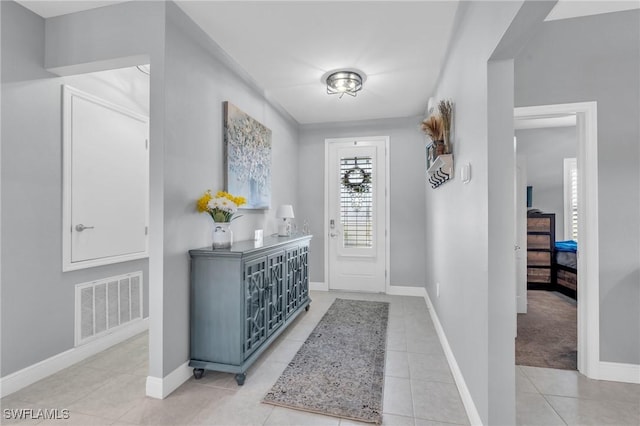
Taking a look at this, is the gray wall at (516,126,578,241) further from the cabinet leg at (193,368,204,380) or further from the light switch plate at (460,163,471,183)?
the cabinet leg at (193,368,204,380)

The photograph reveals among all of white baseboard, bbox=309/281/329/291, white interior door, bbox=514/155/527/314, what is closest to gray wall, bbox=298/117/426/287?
white baseboard, bbox=309/281/329/291

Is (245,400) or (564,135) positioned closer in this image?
(245,400)

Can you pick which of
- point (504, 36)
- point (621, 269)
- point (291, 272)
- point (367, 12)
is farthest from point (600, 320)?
point (367, 12)

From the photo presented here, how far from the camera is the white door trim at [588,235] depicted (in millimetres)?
2285

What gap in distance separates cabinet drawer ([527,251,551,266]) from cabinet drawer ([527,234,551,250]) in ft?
0.31

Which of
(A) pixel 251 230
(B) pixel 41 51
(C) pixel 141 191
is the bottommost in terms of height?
(A) pixel 251 230

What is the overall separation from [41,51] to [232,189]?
1.68 meters

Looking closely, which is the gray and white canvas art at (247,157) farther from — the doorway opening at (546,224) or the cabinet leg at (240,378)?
the doorway opening at (546,224)

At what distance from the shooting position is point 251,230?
336cm

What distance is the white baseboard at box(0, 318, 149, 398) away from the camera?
2045mm

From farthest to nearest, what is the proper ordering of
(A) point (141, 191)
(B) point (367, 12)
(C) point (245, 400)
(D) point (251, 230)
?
1. (D) point (251, 230)
2. (A) point (141, 191)
3. (B) point (367, 12)
4. (C) point (245, 400)

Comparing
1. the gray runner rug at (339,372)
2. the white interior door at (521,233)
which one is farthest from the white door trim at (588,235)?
the gray runner rug at (339,372)

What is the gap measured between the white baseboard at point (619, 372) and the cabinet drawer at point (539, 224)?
295 centimetres

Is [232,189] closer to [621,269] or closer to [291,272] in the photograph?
[291,272]
